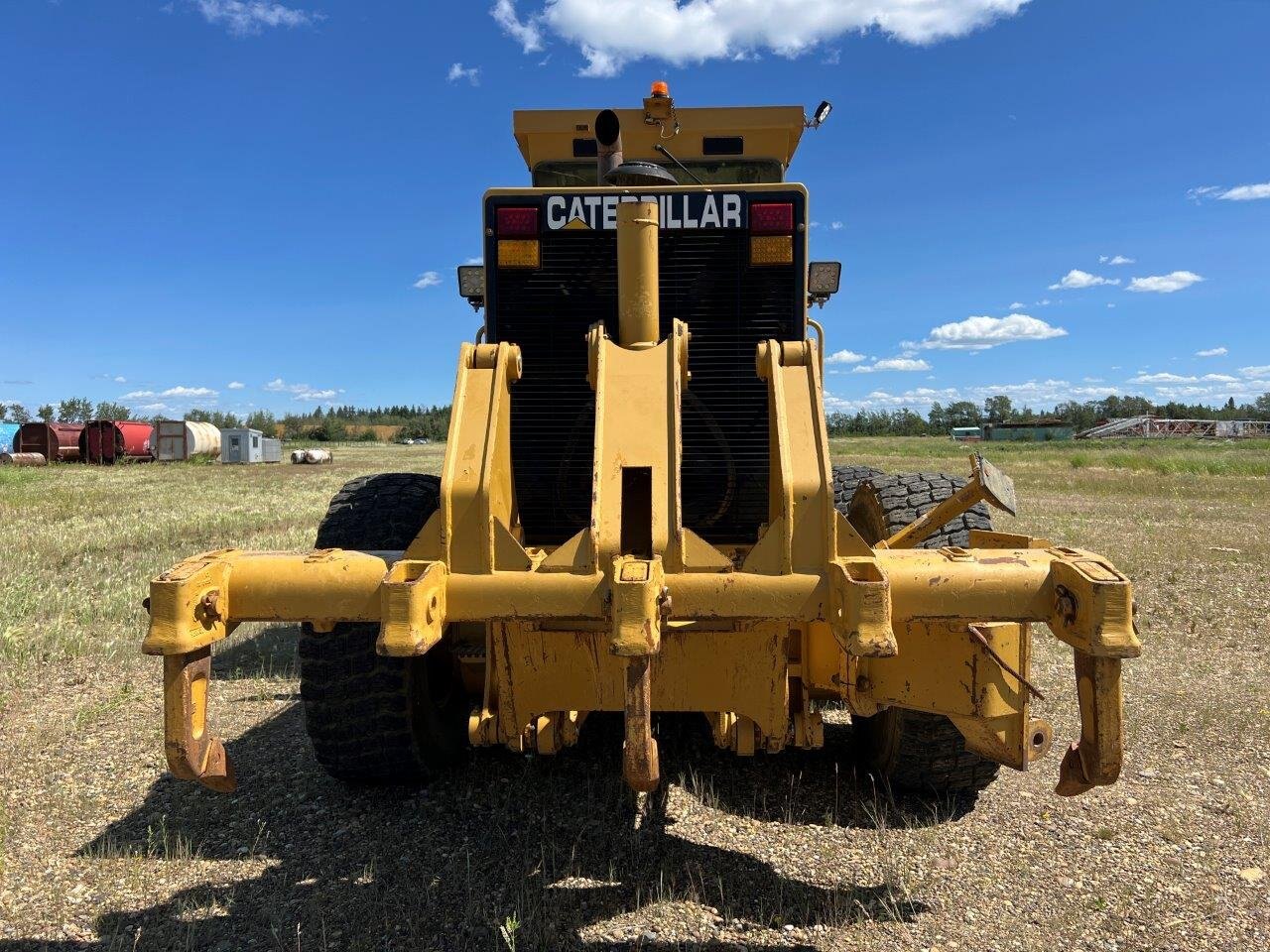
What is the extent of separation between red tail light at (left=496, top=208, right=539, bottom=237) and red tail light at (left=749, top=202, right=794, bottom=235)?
3.23 ft

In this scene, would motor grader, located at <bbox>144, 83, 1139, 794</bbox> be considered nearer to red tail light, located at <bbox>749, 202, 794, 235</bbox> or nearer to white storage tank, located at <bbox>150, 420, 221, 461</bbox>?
red tail light, located at <bbox>749, 202, 794, 235</bbox>

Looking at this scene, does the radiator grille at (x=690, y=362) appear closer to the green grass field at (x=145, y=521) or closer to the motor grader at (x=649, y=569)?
the motor grader at (x=649, y=569)

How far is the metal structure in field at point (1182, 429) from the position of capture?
213ft

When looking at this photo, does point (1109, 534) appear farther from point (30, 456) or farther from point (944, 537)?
point (30, 456)

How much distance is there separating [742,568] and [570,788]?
5.69ft

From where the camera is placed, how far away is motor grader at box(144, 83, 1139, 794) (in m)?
2.24

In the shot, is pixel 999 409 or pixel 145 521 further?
pixel 999 409

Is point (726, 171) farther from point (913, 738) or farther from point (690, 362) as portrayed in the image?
point (913, 738)

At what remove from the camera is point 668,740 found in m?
4.08

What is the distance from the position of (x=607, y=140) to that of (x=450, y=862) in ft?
10.00

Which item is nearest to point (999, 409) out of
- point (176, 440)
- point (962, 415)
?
point (962, 415)

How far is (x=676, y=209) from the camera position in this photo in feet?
11.6

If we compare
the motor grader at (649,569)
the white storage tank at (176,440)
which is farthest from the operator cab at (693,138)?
the white storage tank at (176,440)

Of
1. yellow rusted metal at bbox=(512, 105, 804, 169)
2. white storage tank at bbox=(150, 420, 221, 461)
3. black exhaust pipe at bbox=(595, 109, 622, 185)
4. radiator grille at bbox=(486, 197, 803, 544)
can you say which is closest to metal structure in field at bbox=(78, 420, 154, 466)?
white storage tank at bbox=(150, 420, 221, 461)
